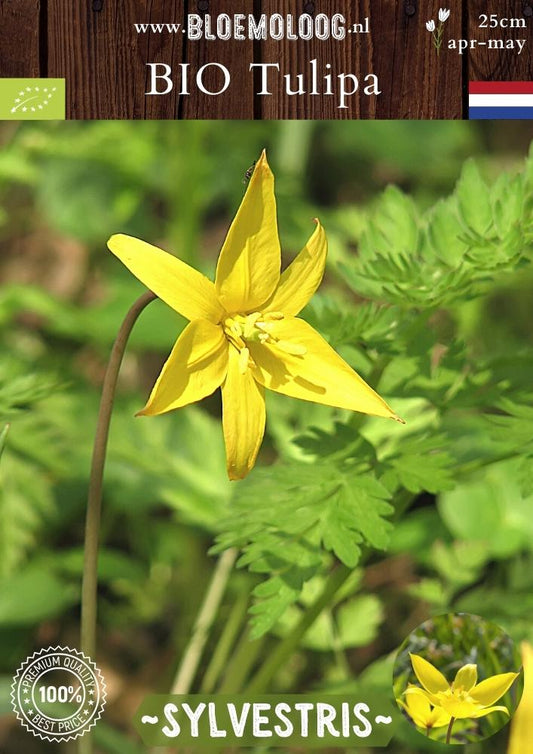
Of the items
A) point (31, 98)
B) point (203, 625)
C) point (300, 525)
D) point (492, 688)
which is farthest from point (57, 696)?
point (31, 98)

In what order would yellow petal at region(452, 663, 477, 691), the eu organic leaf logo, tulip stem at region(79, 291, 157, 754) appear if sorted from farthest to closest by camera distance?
1. the eu organic leaf logo
2. yellow petal at region(452, 663, 477, 691)
3. tulip stem at region(79, 291, 157, 754)

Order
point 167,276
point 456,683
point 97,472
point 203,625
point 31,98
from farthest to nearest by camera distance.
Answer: point 203,625, point 31,98, point 456,683, point 97,472, point 167,276

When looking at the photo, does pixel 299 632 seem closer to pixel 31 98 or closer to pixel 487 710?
pixel 487 710

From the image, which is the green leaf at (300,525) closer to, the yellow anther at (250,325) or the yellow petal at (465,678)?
the yellow anther at (250,325)

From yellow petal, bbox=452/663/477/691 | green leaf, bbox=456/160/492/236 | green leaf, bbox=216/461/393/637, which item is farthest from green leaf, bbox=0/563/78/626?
green leaf, bbox=456/160/492/236

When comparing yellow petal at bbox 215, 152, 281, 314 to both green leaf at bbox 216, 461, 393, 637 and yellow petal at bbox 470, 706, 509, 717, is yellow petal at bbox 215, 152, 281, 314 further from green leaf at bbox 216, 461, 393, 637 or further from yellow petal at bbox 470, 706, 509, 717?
yellow petal at bbox 470, 706, 509, 717

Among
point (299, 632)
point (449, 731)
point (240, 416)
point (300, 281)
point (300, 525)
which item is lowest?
point (449, 731)
